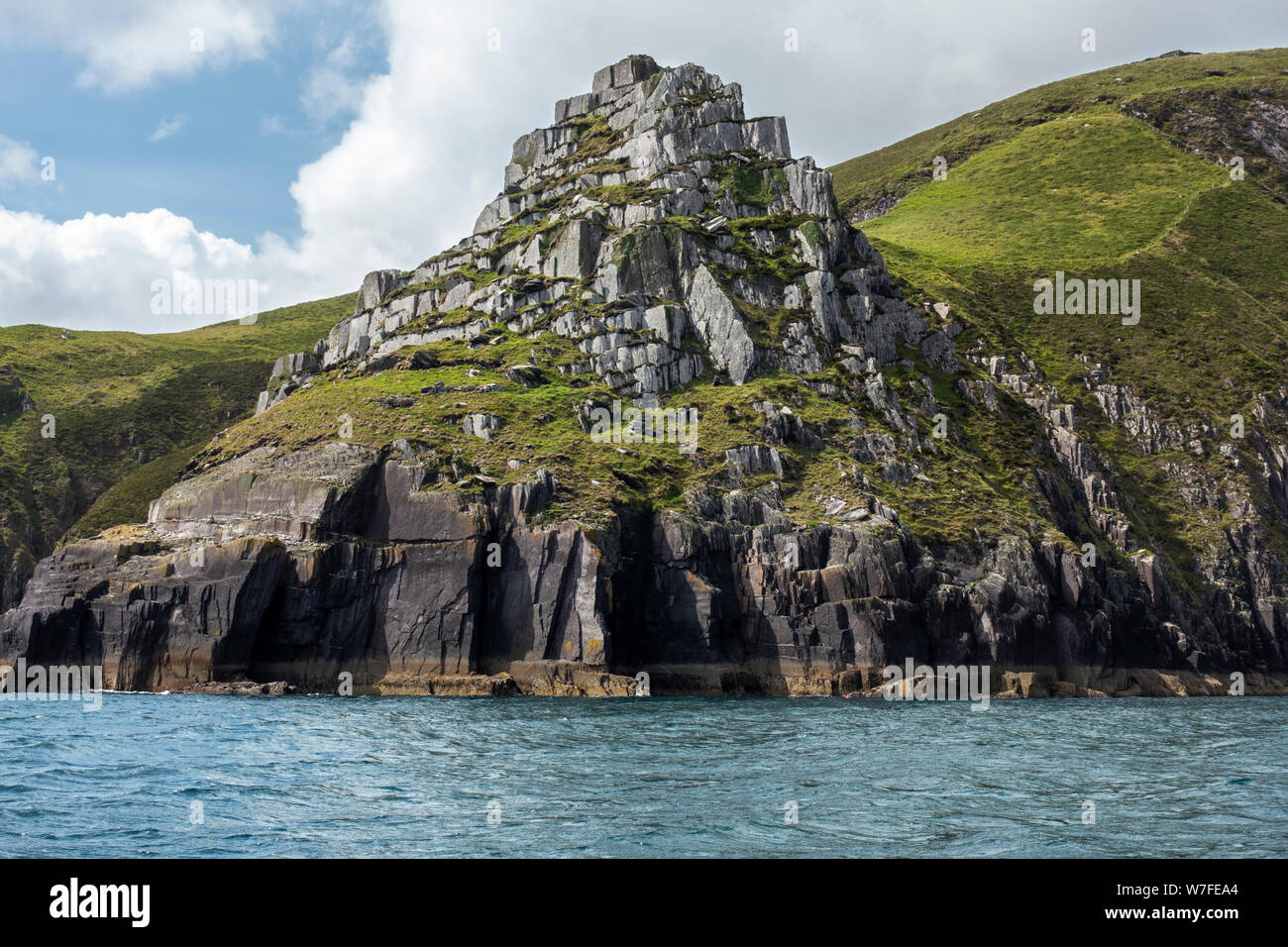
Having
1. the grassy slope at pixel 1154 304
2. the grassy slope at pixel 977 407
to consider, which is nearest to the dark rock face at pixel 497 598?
the grassy slope at pixel 977 407

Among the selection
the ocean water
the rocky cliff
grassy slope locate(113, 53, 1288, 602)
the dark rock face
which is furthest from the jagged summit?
the ocean water

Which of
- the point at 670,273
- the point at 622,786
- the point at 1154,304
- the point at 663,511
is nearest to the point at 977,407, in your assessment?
the point at 670,273

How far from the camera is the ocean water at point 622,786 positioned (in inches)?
912

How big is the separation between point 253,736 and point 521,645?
3513 cm

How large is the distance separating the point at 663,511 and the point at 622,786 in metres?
54.9

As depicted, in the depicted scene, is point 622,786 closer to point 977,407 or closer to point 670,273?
point 670,273

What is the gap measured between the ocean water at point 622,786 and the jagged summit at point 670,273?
64.4 m

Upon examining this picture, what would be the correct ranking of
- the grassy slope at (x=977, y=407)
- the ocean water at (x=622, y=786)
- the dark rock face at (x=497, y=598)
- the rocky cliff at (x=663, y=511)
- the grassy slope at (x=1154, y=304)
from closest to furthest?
the ocean water at (x=622, y=786)
the dark rock face at (x=497, y=598)
the rocky cliff at (x=663, y=511)
the grassy slope at (x=977, y=407)
the grassy slope at (x=1154, y=304)

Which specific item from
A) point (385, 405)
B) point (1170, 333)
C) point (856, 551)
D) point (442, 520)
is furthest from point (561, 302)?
point (1170, 333)

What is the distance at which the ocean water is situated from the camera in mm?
23172

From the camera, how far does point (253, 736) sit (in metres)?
42.7

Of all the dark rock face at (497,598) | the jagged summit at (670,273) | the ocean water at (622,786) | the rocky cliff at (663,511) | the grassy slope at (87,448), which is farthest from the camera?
the grassy slope at (87,448)

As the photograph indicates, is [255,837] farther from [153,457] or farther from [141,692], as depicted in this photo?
[153,457]

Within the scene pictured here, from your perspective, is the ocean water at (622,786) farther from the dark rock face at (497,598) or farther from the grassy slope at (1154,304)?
the grassy slope at (1154,304)
